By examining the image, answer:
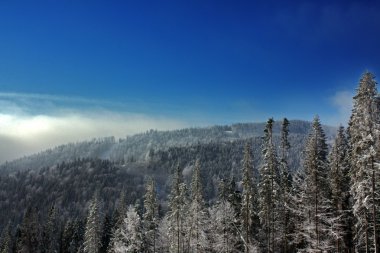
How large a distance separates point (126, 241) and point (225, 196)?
18.8m

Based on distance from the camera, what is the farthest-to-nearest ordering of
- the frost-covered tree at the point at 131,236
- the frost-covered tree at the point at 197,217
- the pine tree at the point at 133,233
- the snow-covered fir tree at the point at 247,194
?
1. the pine tree at the point at 133,233
2. the frost-covered tree at the point at 131,236
3. the frost-covered tree at the point at 197,217
4. the snow-covered fir tree at the point at 247,194

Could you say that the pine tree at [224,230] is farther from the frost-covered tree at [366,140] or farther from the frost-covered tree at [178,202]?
the frost-covered tree at [366,140]

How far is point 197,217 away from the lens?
222ft

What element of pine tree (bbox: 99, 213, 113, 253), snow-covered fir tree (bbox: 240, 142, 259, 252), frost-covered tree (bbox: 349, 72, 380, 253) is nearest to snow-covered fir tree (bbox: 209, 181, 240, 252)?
snow-covered fir tree (bbox: 240, 142, 259, 252)

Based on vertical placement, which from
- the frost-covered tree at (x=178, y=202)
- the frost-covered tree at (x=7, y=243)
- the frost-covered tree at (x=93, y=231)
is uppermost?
the frost-covered tree at (x=178, y=202)

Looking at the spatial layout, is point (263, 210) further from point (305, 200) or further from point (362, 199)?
point (362, 199)

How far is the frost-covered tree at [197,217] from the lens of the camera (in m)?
67.9

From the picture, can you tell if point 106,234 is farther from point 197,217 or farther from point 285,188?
point 285,188

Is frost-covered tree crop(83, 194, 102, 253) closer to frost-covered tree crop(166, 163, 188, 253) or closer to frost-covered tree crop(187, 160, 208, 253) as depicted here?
frost-covered tree crop(166, 163, 188, 253)

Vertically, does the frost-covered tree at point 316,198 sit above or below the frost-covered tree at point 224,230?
above

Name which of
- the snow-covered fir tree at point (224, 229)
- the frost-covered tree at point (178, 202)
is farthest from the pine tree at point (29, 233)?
the snow-covered fir tree at point (224, 229)

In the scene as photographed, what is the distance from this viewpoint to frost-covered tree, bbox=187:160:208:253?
67.9m

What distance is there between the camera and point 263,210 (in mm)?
62312

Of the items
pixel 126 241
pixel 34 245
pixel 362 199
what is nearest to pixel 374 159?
pixel 362 199
